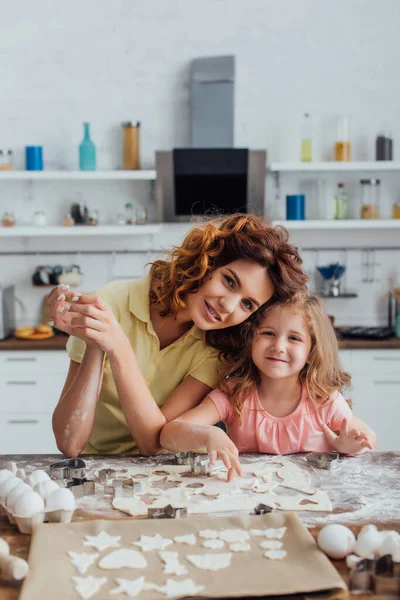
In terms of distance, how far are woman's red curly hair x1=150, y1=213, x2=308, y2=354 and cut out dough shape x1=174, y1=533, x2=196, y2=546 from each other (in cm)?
76

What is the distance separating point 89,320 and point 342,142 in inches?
120

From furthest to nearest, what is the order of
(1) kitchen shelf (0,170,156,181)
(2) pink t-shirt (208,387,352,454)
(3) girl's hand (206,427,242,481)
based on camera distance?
(1) kitchen shelf (0,170,156,181) → (2) pink t-shirt (208,387,352,454) → (3) girl's hand (206,427,242,481)

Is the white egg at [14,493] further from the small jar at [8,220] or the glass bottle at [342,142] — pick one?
the glass bottle at [342,142]

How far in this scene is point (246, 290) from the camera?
1.89 meters

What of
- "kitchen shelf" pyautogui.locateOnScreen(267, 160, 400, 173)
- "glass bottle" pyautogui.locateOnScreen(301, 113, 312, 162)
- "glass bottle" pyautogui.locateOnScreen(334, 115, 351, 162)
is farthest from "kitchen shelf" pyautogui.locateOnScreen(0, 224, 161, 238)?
"glass bottle" pyautogui.locateOnScreen(334, 115, 351, 162)

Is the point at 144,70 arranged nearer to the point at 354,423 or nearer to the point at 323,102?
the point at 323,102

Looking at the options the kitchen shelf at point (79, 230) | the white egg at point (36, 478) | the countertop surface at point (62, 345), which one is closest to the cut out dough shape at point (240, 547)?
the white egg at point (36, 478)

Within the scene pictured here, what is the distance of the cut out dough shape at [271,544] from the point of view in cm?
126

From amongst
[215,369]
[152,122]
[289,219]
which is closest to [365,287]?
[289,219]

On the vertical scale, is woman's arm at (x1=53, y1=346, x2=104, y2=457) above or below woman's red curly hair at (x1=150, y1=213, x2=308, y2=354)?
below

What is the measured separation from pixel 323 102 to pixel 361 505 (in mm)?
3464

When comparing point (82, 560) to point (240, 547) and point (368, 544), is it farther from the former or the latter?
point (368, 544)

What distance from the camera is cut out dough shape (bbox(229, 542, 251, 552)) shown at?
4.12 ft

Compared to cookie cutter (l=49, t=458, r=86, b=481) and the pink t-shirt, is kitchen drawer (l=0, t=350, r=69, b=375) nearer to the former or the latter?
the pink t-shirt
